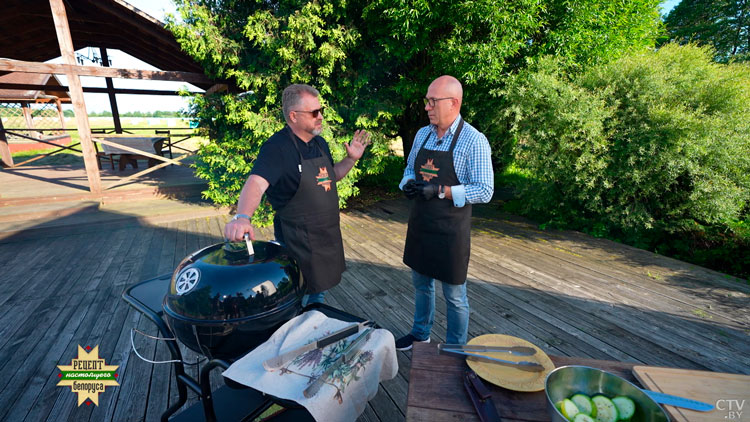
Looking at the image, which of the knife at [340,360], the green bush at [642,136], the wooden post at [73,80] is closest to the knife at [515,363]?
the knife at [340,360]

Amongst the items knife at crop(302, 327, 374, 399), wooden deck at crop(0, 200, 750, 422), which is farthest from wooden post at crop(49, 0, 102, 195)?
knife at crop(302, 327, 374, 399)

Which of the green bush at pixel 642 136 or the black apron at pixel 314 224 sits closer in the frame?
the black apron at pixel 314 224

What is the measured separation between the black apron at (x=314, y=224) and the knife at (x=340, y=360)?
1065mm

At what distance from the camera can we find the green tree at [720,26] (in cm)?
1803

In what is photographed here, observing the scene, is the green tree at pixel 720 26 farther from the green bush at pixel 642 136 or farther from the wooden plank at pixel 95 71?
the wooden plank at pixel 95 71

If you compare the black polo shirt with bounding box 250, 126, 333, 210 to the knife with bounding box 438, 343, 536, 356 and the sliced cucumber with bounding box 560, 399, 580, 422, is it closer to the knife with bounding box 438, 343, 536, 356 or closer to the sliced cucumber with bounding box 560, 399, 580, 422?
the knife with bounding box 438, 343, 536, 356

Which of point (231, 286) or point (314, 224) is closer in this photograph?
point (231, 286)

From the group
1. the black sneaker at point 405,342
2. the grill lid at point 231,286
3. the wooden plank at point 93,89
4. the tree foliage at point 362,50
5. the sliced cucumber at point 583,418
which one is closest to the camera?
the sliced cucumber at point 583,418

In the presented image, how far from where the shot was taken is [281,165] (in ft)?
6.85

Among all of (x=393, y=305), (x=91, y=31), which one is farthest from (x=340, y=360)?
(x=91, y=31)

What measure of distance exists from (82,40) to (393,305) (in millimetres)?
11155

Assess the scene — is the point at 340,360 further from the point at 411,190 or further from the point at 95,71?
the point at 95,71

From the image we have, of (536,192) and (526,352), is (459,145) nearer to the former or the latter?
(526,352)

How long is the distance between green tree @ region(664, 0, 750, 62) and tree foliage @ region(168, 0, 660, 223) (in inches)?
736
